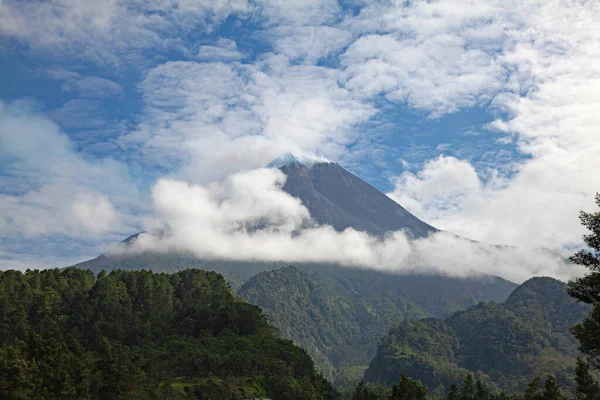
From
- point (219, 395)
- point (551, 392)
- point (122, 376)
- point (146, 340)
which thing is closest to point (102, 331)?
point (146, 340)

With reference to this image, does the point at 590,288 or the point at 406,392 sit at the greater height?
the point at 590,288

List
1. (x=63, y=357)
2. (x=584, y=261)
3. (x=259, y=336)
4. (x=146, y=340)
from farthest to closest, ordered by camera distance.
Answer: (x=259, y=336) < (x=146, y=340) < (x=63, y=357) < (x=584, y=261)

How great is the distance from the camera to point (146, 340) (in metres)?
111

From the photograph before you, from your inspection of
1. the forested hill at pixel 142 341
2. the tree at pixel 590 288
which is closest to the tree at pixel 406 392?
the forested hill at pixel 142 341

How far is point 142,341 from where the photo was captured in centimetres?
11056

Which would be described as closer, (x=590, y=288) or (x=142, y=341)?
(x=590, y=288)

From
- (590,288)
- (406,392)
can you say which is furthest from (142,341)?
(590,288)

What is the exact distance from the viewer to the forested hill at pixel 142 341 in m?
65.4

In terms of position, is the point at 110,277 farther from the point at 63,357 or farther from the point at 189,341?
the point at 63,357

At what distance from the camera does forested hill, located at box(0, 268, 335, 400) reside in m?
65.4

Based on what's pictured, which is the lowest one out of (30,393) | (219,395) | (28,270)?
(219,395)

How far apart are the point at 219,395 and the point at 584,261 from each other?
A: 2693 inches

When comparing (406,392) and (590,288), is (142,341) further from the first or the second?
(590,288)

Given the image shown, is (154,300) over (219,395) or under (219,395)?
over
